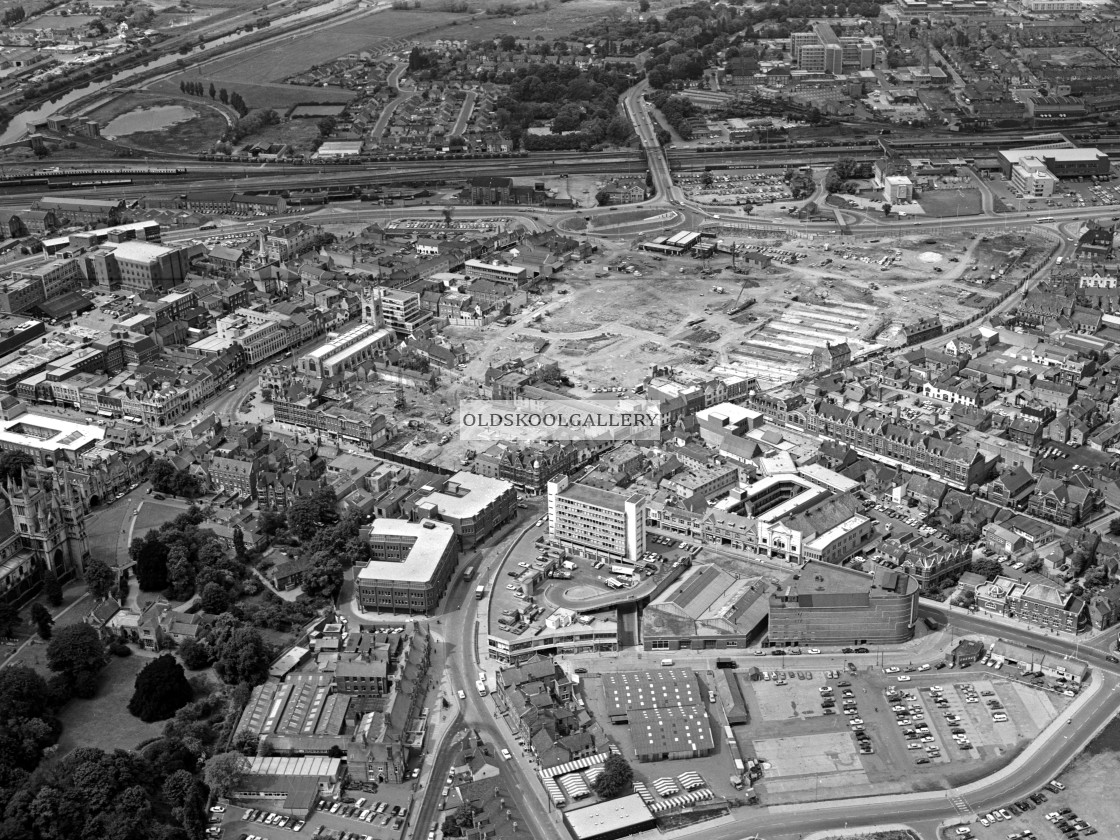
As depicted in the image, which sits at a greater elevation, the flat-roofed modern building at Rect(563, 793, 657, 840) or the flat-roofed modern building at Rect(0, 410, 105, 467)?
the flat-roofed modern building at Rect(0, 410, 105, 467)

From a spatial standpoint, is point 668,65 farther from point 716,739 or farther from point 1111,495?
point 716,739

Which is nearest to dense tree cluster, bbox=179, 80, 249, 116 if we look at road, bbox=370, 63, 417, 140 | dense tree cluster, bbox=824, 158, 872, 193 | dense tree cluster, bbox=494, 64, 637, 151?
road, bbox=370, 63, 417, 140

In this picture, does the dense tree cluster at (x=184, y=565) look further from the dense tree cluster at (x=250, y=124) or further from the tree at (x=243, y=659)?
the dense tree cluster at (x=250, y=124)

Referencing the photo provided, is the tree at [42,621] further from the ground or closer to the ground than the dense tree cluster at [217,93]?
closer to the ground

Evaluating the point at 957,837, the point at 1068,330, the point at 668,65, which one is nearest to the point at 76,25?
the point at 668,65

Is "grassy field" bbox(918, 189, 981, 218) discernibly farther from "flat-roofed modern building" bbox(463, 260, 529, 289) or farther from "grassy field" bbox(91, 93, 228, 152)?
"grassy field" bbox(91, 93, 228, 152)

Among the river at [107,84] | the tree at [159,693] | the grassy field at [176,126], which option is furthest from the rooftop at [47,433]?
the river at [107,84]
